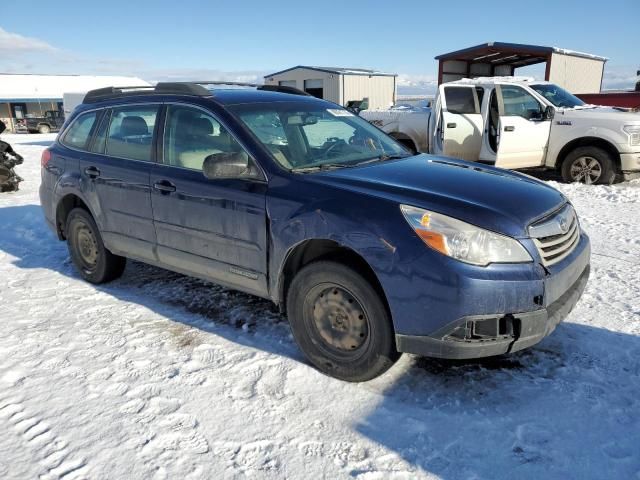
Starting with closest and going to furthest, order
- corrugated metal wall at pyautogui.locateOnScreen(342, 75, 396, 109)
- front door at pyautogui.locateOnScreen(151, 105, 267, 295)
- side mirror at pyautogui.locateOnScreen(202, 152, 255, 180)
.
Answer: side mirror at pyautogui.locateOnScreen(202, 152, 255, 180)
front door at pyautogui.locateOnScreen(151, 105, 267, 295)
corrugated metal wall at pyautogui.locateOnScreen(342, 75, 396, 109)

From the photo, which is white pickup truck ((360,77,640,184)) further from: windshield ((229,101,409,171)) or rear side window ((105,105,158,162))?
rear side window ((105,105,158,162))

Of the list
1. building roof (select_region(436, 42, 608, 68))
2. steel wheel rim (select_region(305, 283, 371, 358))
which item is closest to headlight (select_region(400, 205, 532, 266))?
steel wheel rim (select_region(305, 283, 371, 358))

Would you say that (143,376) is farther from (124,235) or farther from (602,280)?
(602,280)

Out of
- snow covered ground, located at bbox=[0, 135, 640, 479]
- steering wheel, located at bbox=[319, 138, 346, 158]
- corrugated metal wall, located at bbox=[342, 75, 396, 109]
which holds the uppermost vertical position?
corrugated metal wall, located at bbox=[342, 75, 396, 109]

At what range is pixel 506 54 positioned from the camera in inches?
781

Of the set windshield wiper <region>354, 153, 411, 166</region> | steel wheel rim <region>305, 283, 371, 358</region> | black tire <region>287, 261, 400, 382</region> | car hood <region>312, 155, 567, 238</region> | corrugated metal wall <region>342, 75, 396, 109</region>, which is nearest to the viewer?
car hood <region>312, 155, 567, 238</region>

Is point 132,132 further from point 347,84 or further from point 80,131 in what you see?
point 347,84

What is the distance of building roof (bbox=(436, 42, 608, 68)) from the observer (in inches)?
729

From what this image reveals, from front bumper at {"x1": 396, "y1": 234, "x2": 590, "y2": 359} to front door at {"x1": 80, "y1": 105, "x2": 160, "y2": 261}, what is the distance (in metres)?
2.47

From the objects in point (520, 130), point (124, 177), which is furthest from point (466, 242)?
point (520, 130)

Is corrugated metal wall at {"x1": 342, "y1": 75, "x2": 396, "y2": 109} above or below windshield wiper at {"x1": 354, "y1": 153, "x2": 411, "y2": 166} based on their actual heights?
above

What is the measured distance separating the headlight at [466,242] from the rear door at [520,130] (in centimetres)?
A: 658

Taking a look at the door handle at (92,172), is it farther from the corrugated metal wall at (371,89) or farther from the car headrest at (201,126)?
the corrugated metal wall at (371,89)

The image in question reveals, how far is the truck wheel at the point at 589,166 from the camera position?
8680mm
